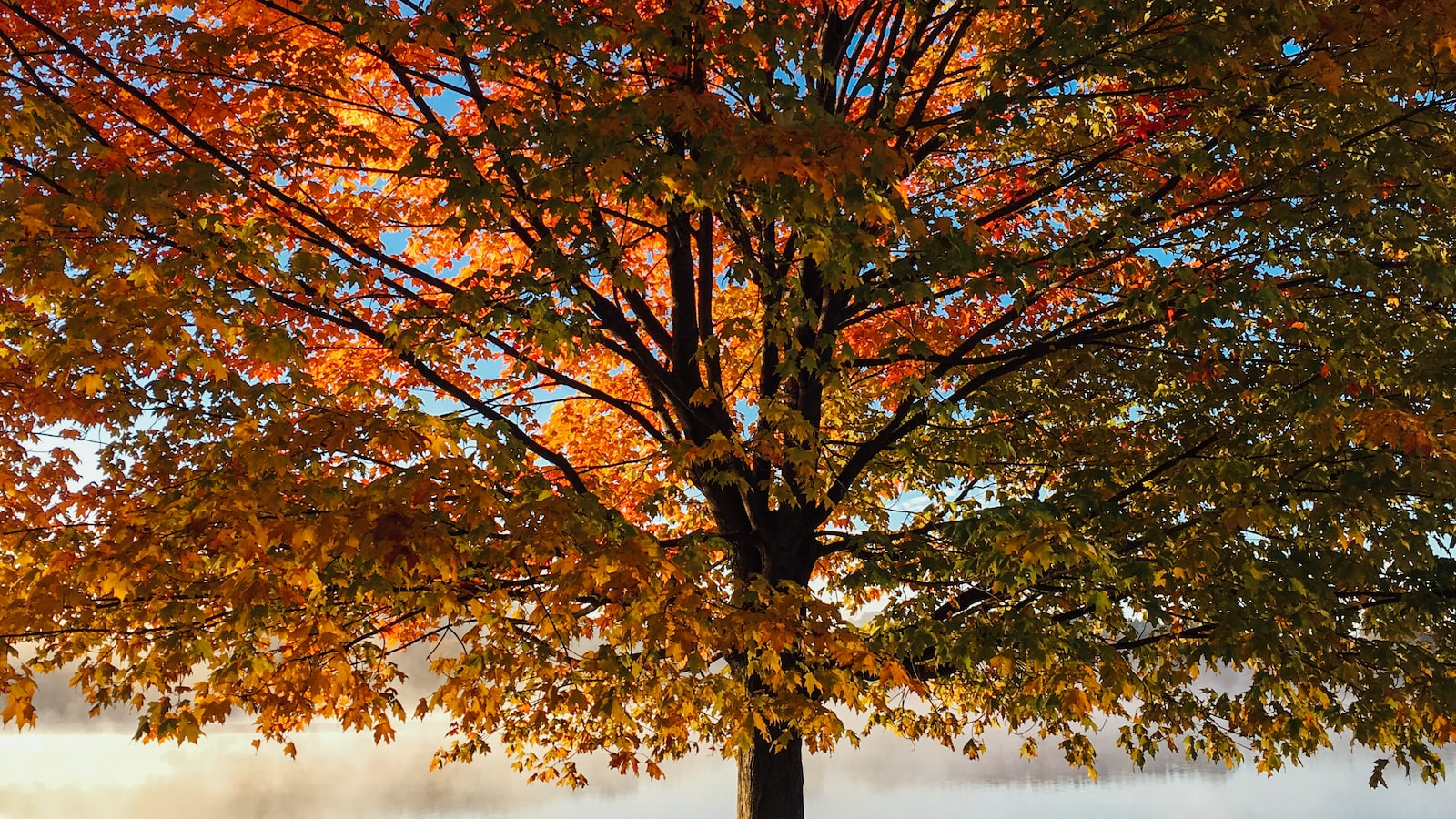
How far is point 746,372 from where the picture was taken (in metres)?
7.49

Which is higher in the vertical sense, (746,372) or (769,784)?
(746,372)

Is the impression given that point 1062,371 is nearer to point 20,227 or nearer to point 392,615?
point 392,615

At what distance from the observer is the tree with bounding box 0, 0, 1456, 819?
5.51 metres

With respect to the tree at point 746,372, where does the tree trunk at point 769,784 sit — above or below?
below

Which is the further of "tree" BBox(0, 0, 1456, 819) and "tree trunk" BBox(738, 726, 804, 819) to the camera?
"tree trunk" BBox(738, 726, 804, 819)

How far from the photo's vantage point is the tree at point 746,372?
5.51m

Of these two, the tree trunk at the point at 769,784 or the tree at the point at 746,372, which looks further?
the tree trunk at the point at 769,784

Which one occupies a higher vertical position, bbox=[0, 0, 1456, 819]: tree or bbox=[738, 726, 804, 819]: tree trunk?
bbox=[0, 0, 1456, 819]: tree

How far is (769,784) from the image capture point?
8117 millimetres

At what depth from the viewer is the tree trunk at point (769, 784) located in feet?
26.6

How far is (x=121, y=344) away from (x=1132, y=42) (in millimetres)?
7895

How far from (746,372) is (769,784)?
3.60 m

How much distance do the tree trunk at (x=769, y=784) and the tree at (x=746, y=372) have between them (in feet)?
0.13

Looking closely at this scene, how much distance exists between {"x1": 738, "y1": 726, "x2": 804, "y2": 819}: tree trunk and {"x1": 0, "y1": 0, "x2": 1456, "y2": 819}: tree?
39 millimetres
